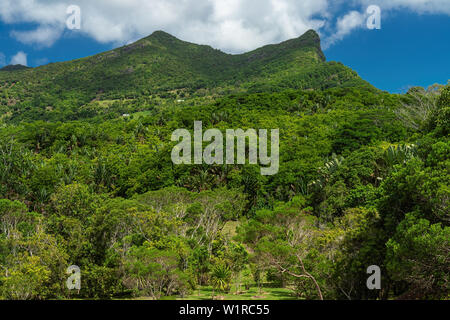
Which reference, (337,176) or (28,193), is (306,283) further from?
→ (28,193)

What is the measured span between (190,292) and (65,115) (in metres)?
130

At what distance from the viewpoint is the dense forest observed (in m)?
14.6

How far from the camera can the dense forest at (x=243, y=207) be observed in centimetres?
1457

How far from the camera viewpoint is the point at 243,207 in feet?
147
